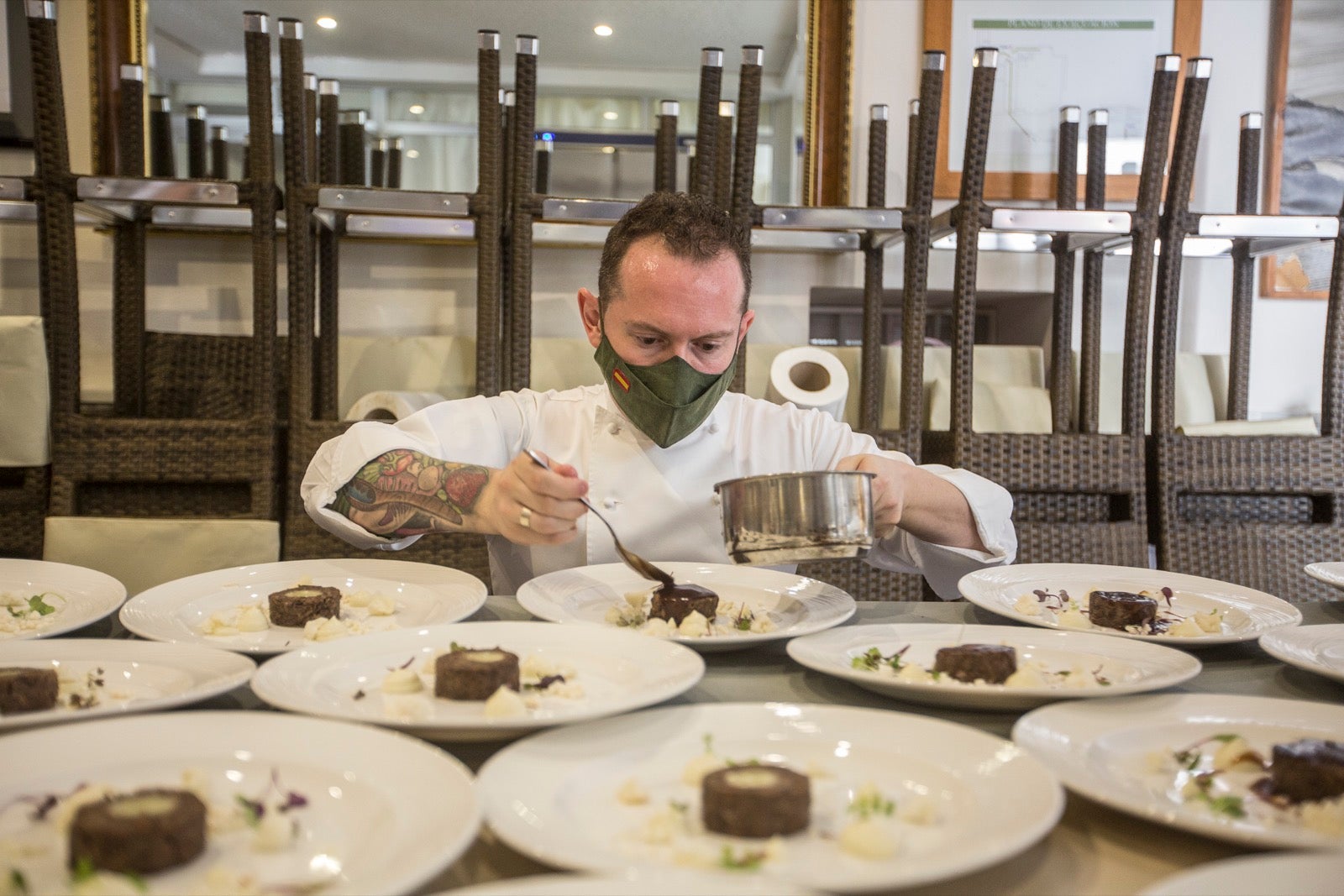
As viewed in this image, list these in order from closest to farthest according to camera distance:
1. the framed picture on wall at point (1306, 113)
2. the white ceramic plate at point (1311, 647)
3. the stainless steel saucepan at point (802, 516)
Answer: the white ceramic plate at point (1311, 647) → the stainless steel saucepan at point (802, 516) → the framed picture on wall at point (1306, 113)

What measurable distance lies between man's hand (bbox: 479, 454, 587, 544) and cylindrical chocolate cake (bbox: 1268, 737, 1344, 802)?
0.92 metres

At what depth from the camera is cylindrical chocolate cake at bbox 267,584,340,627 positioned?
4.50ft

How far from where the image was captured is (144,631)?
127 cm

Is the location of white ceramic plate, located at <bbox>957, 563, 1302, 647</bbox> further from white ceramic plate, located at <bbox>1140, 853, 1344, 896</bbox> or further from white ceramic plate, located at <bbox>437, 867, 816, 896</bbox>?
white ceramic plate, located at <bbox>437, 867, 816, 896</bbox>

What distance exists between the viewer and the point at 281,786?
795 mm

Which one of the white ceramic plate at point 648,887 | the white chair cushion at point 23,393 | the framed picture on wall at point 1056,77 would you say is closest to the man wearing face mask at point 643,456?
the white ceramic plate at point 648,887

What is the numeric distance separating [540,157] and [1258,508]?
9.60ft

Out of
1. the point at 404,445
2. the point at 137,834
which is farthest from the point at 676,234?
the point at 137,834

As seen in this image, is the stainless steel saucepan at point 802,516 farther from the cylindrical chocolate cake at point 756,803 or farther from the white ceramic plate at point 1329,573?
the white ceramic plate at point 1329,573

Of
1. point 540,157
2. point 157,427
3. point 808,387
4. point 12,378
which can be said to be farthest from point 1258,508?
point 12,378

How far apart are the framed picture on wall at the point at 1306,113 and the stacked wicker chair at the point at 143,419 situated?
3.90m

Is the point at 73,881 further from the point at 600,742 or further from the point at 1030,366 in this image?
the point at 1030,366

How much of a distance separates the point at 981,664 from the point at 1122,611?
44 cm

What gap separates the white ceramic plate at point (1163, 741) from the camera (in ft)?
2.37
